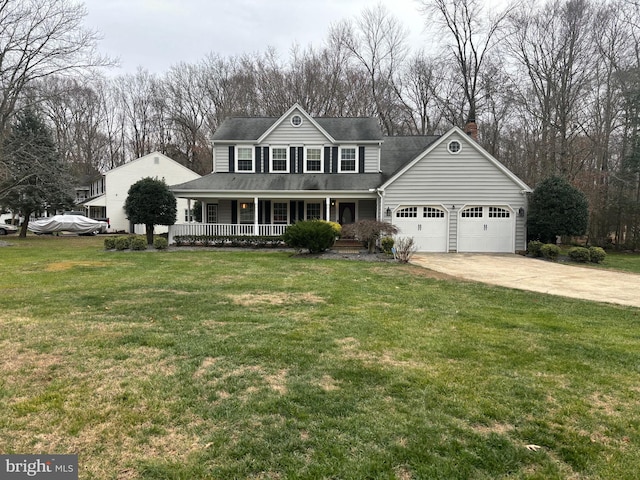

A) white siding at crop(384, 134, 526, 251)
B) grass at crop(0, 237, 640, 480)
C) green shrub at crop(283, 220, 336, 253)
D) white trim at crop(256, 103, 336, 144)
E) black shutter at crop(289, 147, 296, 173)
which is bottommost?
grass at crop(0, 237, 640, 480)

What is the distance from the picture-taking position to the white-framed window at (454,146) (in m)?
17.4

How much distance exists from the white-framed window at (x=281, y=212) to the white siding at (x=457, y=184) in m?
6.02

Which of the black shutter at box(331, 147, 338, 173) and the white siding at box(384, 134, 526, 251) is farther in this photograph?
the black shutter at box(331, 147, 338, 173)

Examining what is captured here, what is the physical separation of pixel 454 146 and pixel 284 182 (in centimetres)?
851

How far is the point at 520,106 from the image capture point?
26.8 meters

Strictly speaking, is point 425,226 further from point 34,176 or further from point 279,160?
point 34,176

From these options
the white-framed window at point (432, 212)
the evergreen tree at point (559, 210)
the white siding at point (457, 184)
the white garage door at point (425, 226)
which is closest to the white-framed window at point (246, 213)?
the white siding at point (457, 184)

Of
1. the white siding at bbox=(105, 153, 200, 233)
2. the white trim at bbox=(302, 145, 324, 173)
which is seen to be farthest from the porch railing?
the white siding at bbox=(105, 153, 200, 233)

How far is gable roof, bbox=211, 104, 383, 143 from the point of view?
19953 mm

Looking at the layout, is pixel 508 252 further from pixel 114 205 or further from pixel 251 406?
pixel 114 205

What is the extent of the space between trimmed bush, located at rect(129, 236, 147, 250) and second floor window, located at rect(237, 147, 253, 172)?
659 centimetres

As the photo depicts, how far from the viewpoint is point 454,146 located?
17438 millimetres

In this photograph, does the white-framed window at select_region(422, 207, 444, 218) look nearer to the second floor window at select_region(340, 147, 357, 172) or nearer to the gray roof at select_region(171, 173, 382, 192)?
the gray roof at select_region(171, 173, 382, 192)

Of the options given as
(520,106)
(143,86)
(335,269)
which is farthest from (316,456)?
A: (143,86)
